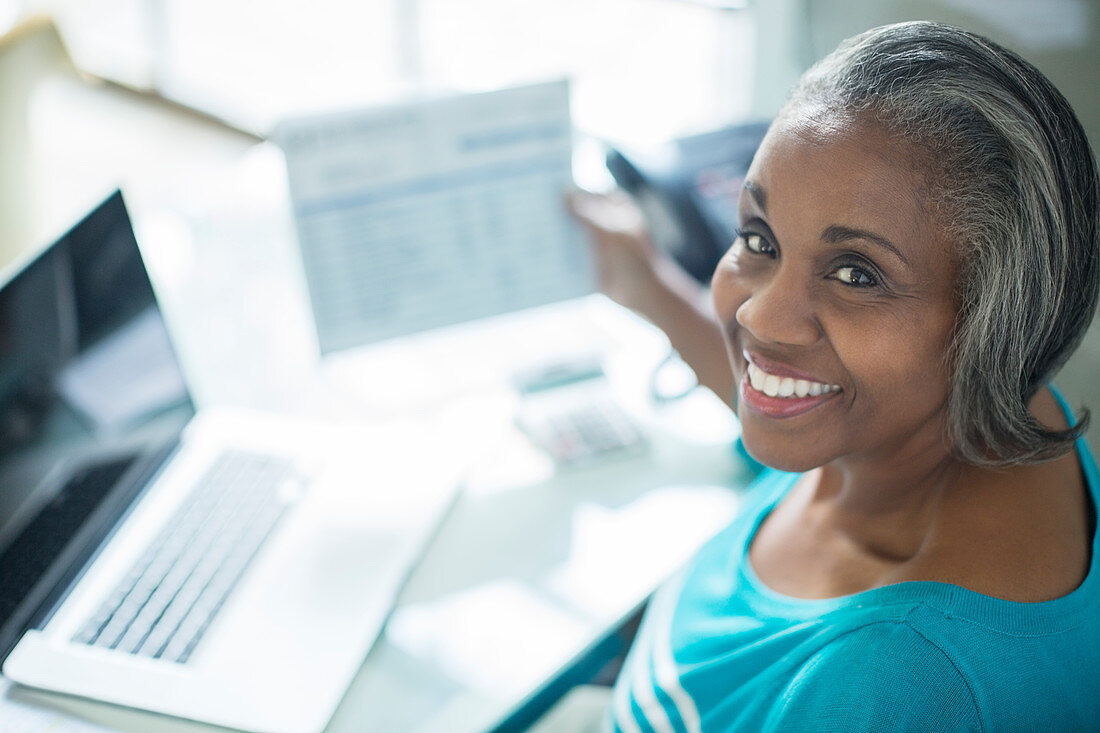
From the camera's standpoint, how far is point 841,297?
81cm

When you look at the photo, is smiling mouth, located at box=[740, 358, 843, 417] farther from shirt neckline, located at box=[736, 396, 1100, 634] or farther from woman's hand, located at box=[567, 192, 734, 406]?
woman's hand, located at box=[567, 192, 734, 406]

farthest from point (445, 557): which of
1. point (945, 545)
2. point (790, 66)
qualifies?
point (790, 66)

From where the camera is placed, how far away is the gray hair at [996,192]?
74 cm

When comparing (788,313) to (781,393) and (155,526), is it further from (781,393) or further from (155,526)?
(155,526)

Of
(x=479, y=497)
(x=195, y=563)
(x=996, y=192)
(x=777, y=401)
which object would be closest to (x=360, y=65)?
(x=479, y=497)

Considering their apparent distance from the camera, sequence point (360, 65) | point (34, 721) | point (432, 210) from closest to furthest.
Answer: point (34, 721)
point (432, 210)
point (360, 65)

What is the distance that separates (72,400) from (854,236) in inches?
32.9

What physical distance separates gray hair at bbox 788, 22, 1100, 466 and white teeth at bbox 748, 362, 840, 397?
0.10 meters

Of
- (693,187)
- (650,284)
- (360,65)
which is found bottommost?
(360,65)

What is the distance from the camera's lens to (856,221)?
78cm

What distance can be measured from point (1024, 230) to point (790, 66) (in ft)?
3.07

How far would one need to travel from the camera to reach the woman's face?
2.52 feet

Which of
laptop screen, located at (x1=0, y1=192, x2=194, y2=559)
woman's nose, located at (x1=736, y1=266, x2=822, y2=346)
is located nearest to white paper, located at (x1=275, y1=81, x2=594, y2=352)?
laptop screen, located at (x1=0, y1=192, x2=194, y2=559)

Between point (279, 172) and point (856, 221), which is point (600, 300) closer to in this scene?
point (279, 172)
